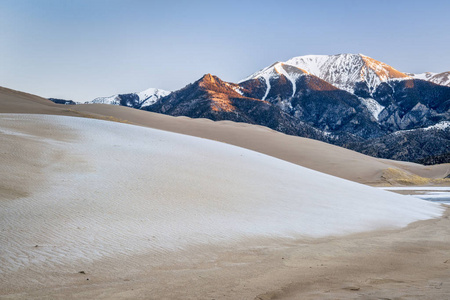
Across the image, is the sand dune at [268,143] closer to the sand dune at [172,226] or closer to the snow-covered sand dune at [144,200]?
the snow-covered sand dune at [144,200]

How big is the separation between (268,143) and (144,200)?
3259 centimetres

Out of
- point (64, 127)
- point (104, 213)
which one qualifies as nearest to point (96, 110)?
point (64, 127)

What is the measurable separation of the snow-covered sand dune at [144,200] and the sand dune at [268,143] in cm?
1772

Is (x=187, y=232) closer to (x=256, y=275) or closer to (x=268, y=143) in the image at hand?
(x=256, y=275)

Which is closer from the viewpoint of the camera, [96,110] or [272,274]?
[272,274]

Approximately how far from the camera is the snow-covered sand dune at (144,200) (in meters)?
5.77

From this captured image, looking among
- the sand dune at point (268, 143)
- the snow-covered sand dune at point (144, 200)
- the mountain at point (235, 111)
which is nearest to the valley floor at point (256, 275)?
the snow-covered sand dune at point (144, 200)

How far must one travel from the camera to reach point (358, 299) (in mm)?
3629

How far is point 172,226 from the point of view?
22.3 ft

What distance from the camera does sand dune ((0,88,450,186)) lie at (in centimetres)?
3138

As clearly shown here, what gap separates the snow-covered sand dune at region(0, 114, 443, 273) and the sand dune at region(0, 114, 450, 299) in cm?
4

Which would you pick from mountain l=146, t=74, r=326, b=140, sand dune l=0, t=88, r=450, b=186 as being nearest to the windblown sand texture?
sand dune l=0, t=88, r=450, b=186

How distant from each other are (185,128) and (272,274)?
3890 cm

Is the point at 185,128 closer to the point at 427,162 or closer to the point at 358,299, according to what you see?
the point at 358,299
